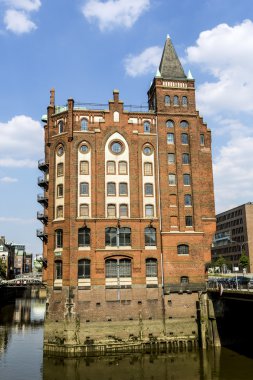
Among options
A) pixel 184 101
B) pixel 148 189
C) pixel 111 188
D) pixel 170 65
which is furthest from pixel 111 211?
pixel 170 65

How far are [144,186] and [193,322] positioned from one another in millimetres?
16728

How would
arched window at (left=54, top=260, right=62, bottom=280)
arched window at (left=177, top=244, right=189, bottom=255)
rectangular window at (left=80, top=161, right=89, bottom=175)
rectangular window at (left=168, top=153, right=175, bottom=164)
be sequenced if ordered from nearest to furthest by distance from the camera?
1. arched window at (left=54, top=260, right=62, bottom=280)
2. arched window at (left=177, top=244, right=189, bottom=255)
3. rectangular window at (left=80, top=161, right=89, bottom=175)
4. rectangular window at (left=168, top=153, right=175, bottom=164)

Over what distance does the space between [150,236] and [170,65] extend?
2286cm

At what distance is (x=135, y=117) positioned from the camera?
51.1m

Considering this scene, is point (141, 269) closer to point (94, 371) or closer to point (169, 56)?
point (94, 371)

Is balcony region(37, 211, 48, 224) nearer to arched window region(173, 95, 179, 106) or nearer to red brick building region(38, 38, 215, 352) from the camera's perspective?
red brick building region(38, 38, 215, 352)

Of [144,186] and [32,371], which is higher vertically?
[144,186]

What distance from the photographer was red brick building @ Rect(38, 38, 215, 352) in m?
46.2

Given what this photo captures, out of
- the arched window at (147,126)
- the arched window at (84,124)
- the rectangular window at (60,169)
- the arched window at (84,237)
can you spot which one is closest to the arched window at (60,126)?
the arched window at (84,124)

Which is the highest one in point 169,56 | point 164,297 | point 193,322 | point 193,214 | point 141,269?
point 169,56

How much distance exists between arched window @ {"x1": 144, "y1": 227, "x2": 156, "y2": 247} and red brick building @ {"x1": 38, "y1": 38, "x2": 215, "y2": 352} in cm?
12

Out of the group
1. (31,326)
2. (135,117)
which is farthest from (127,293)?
(31,326)

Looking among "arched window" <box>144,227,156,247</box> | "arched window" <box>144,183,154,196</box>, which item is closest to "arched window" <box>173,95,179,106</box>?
"arched window" <box>144,183,154,196</box>

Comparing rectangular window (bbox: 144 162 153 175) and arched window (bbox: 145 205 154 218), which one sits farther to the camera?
rectangular window (bbox: 144 162 153 175)
